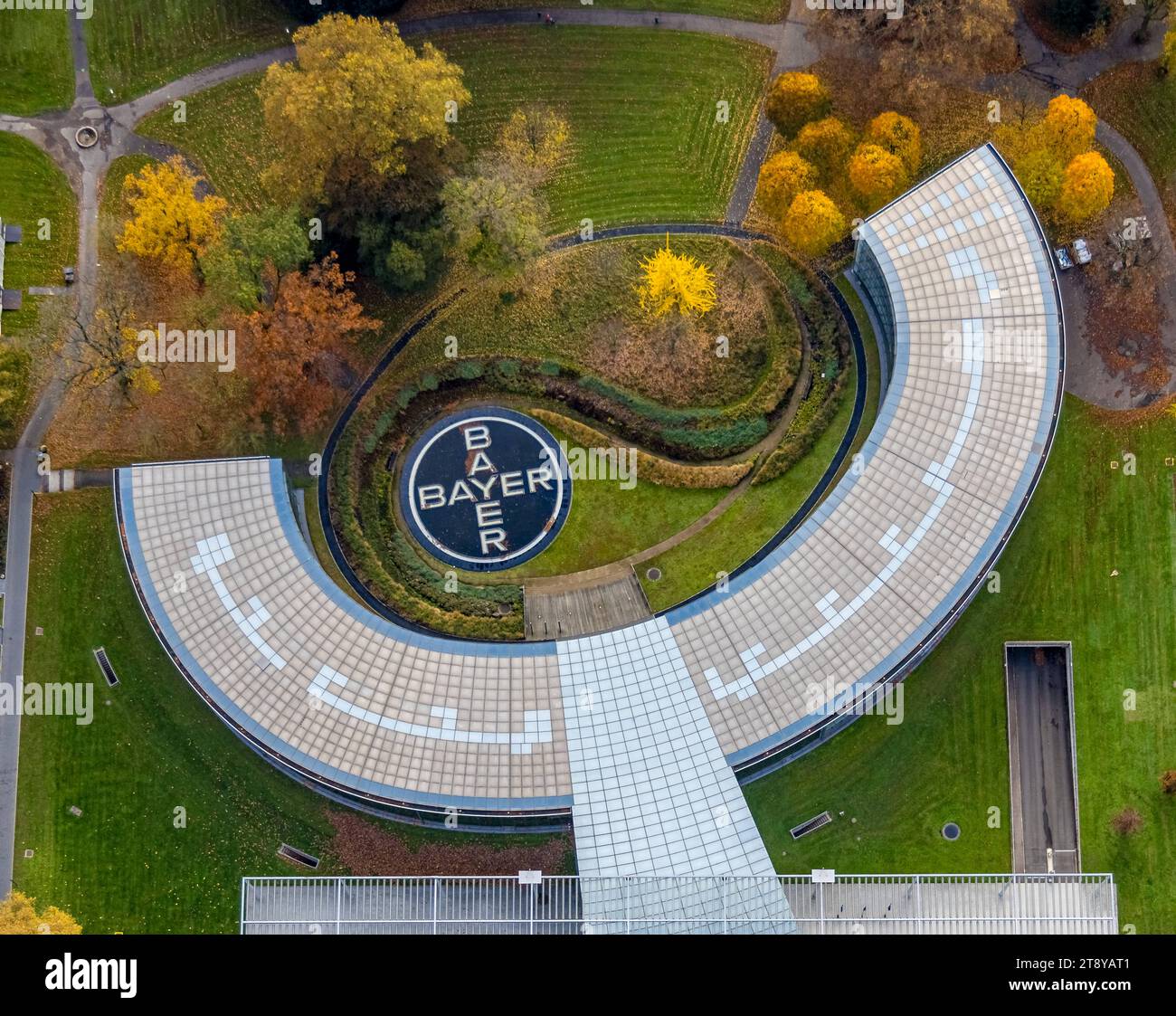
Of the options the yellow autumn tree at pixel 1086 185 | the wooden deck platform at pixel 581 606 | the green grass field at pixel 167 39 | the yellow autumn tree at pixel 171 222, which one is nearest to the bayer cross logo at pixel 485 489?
the wooden deck platform at pixel 581 606

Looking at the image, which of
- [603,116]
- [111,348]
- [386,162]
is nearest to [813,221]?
[603,116]

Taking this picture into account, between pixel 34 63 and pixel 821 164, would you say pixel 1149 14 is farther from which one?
pixel 34 63

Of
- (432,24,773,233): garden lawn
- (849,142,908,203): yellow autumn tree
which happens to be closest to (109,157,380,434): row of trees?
(432,24,773,233): garden lawn

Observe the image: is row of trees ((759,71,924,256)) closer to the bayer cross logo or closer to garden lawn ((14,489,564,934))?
the bayer cross logo

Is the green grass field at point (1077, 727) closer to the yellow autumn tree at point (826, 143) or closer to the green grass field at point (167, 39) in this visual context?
the yellow autumn tree at point (826, 143)

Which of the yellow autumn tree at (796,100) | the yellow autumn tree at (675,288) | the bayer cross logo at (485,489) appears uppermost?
the yellow autumn tree at (796,100)
